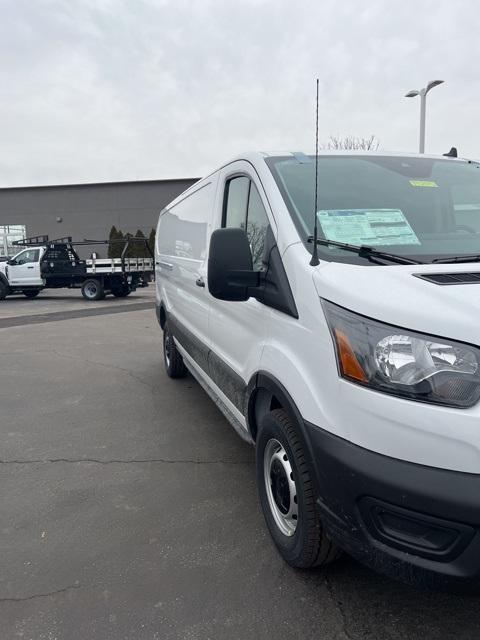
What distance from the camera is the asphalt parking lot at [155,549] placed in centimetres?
209

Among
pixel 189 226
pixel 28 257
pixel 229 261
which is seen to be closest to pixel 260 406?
pixel 229 261

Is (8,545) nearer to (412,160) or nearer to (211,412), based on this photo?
(211,412)

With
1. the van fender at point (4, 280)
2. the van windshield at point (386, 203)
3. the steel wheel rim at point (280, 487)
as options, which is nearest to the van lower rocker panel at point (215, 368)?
the steel wheel rim at point (280, 487)

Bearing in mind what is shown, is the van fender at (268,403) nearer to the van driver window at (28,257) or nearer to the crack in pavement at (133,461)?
the crack in pavement at (133,461)

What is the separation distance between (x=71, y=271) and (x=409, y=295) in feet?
58.7

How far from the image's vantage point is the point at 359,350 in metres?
1.79

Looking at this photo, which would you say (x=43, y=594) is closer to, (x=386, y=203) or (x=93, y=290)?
(x=386, y=203)

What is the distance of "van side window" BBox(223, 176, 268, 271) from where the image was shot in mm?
2670

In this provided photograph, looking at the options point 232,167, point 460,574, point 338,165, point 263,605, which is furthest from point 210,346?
point 460,574

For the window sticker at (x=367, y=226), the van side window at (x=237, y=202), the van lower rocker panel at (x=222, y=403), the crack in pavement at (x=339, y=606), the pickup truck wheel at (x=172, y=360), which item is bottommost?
the crack in pavement at (x=339, y=606)

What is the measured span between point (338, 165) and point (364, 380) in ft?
5.22

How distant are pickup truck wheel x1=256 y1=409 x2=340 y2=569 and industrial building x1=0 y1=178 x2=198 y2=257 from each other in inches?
1377

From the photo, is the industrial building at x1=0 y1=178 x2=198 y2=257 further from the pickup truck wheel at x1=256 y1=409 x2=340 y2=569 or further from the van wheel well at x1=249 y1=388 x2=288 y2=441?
the pickup truck wheel at x1=256 y1=409 x2=340 y2=569

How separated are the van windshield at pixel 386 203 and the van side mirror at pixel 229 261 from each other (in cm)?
30
